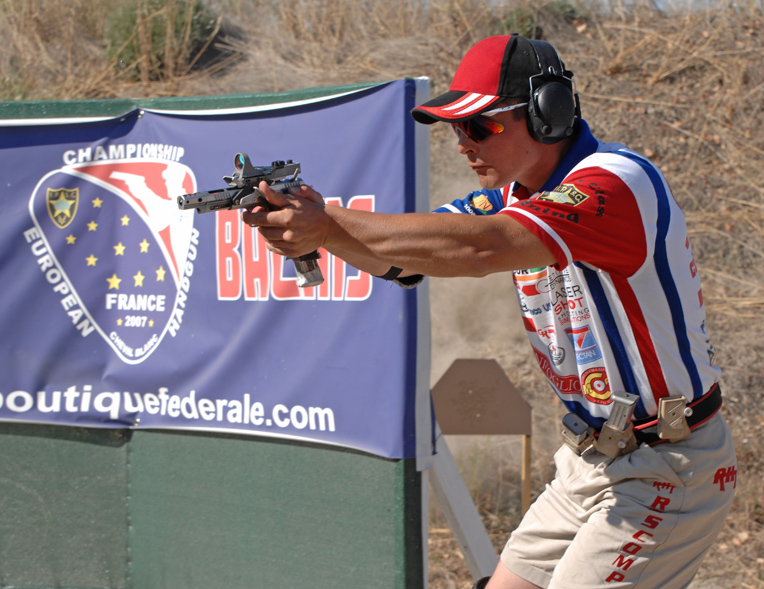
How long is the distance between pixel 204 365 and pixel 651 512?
2.17 metres

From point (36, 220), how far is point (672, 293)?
319cm

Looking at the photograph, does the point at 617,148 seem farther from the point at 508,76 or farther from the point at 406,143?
the point at 406,143

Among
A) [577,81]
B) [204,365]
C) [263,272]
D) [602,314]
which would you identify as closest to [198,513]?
[204,365]

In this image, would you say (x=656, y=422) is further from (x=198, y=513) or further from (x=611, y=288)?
(x=198, y=513)

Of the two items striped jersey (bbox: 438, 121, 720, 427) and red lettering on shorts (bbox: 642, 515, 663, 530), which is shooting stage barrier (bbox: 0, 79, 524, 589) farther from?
red lettering on shorts (bbox: 642, 515, 663, 530)

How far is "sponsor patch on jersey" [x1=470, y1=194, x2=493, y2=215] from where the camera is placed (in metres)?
2.82

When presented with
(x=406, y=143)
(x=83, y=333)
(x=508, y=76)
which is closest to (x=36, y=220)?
(x=83, y=333)

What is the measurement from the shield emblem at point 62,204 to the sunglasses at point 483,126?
2.39 metres

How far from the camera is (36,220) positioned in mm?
3883

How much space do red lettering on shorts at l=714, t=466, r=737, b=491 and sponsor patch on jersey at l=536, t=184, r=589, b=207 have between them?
1057 mm

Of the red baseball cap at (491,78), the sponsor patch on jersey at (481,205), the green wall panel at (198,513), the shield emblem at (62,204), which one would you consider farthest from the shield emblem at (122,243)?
the red baseball cap at (491,78)

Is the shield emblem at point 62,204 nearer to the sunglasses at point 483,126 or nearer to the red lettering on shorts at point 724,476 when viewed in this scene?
the sunglasses at point 483,126

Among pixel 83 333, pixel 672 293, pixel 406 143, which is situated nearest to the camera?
pixel 672 293

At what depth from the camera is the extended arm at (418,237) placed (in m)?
1.89
